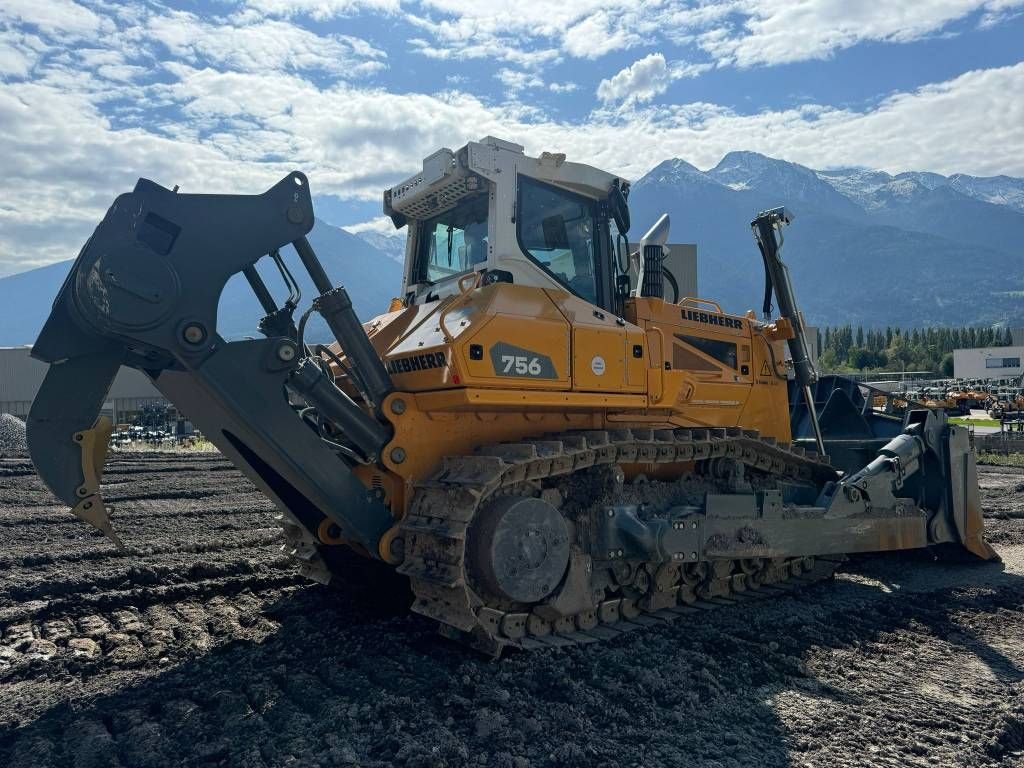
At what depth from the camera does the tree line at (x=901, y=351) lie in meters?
95.7

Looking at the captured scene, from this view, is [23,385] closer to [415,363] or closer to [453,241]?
[453,241]

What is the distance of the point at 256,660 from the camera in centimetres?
536

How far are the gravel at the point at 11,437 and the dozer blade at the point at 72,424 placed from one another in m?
22.1

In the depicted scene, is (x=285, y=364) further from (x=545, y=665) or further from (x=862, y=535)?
(x=862, y=535)

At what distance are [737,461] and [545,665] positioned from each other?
2.61 metres

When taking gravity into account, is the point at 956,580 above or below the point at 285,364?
below

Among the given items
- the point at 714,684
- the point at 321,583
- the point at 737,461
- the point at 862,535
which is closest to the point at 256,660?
the point at 321,583

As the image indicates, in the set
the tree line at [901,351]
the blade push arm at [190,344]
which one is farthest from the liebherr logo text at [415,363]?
the tree line at [901,351]

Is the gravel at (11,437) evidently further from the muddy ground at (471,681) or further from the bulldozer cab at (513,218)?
the bulldozer cab at (513,218)

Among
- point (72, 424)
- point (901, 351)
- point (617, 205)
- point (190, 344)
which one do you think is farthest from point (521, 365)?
point (901, 351)

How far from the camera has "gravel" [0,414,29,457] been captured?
24.6 m

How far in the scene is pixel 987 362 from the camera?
87.1m

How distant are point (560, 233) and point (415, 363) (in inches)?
68.9

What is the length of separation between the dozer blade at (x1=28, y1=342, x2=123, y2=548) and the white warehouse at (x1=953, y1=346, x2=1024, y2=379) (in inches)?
3711
